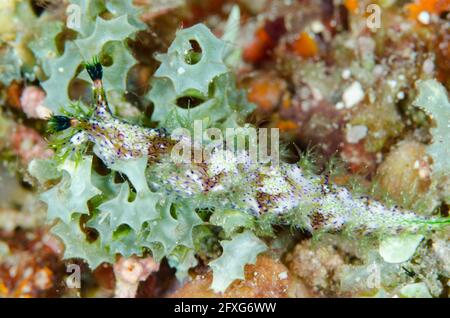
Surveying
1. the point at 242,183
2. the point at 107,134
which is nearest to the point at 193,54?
the point at 107,134

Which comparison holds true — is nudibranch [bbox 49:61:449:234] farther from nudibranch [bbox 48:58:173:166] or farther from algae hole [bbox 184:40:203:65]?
algae hole [bbox 184:40:203:65]

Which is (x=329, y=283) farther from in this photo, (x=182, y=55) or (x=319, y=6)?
(x=319, y=6)

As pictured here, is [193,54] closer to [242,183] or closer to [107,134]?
[107,134]

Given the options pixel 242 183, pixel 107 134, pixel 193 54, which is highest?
pixel 193 54

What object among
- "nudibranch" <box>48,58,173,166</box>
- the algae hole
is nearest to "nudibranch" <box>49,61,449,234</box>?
"nudibranch" <box>48,58,173,166</box>

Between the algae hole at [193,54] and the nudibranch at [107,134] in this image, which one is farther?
the algae hole at [193,54]

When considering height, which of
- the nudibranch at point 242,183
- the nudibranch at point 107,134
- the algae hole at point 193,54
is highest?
the algae hole at point 193,54

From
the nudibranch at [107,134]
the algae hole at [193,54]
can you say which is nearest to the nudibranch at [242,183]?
the nudibranch at [107,134]

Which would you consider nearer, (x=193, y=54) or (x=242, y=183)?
(x=242, y=183)

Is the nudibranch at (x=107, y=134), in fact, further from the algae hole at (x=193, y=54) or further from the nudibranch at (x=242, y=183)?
the algae hole at (x=193, y=54)
